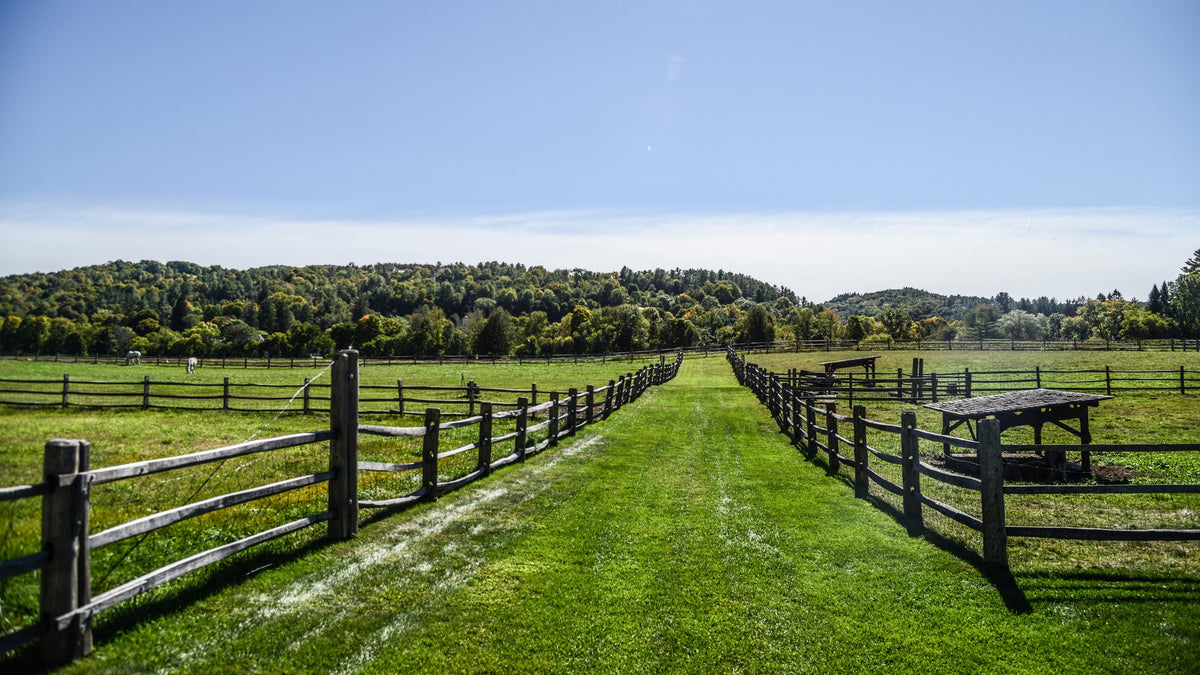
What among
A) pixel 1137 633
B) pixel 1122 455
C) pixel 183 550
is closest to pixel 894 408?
pixel 1122 455

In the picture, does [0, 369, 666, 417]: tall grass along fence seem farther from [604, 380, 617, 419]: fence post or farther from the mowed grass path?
the mowed grass path

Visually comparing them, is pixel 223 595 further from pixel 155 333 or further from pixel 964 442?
pixel 155 333

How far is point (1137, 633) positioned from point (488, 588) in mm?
5201

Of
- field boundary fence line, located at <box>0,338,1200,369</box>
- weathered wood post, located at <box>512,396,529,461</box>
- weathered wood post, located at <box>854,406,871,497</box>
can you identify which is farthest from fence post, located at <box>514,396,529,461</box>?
field boundary fence line, located at <box>0,338,1200,369</box>

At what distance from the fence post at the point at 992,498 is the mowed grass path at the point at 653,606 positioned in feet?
0.87

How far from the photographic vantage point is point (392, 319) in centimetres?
12025

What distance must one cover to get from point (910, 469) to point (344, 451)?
22.7 feet

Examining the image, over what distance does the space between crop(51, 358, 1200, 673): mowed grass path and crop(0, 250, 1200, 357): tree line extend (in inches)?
217

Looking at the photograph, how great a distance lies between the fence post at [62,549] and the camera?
11.8 ft

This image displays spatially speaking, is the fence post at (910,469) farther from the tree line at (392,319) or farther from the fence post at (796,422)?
the tree line at (392,319)

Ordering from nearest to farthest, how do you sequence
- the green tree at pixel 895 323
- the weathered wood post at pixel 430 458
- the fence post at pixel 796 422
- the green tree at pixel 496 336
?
the weathered wood post at pixel 430 458, the fence post at pixel 796 422, the green tree at pixel 496 336, the green tree at pixel 895 323

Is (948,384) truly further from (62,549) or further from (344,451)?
(62,549)

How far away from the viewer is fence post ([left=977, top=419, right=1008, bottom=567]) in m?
5.87

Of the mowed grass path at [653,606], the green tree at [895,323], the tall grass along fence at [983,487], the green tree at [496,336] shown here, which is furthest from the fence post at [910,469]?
the green tree at [895,323]
